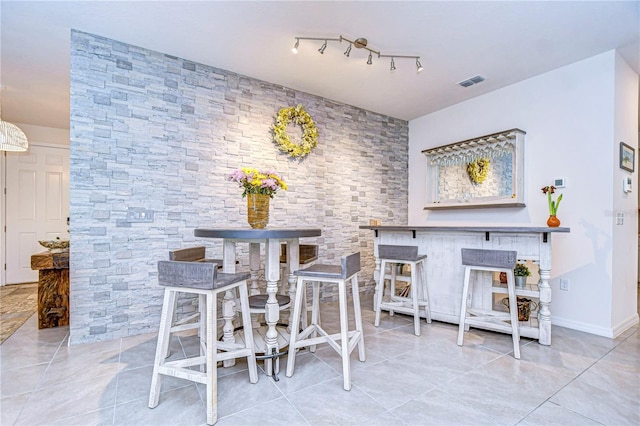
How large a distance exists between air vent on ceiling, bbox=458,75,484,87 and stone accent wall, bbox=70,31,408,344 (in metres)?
1.80

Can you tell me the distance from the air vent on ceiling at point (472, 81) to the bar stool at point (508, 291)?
2128mm

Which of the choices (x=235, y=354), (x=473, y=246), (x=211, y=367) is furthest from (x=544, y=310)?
(x=211, y=367)

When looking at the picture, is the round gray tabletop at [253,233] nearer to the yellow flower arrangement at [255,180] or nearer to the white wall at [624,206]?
the yellow flower arrangement at [255,180]

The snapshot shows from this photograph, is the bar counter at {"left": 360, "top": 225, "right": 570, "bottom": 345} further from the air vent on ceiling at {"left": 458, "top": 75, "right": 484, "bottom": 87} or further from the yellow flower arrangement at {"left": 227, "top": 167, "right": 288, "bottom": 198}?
the air vent on ceiling at {"left": 458, "top": 75, "right": 484, "bottom": 87}

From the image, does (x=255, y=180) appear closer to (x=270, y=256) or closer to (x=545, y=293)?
(x=270, y=256)

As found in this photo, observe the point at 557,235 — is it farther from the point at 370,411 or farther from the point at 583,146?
the point at 370,411

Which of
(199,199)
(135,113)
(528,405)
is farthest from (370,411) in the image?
(135,113)

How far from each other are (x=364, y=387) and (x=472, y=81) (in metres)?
3.47

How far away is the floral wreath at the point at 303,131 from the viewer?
3.65 meters

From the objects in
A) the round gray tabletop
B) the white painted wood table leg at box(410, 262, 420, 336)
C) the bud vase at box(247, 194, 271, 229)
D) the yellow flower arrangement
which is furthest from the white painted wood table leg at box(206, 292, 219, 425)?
the white painted wood table leg at box(410, 262, 420, 336)

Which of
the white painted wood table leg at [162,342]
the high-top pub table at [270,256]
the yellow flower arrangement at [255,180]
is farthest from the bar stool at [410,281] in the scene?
the white painted wood table leg at [162,342]

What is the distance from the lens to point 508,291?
8.14 ft

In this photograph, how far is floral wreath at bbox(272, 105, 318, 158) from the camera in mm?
3652

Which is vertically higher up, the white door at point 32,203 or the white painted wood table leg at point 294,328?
the white door at point 32,203
